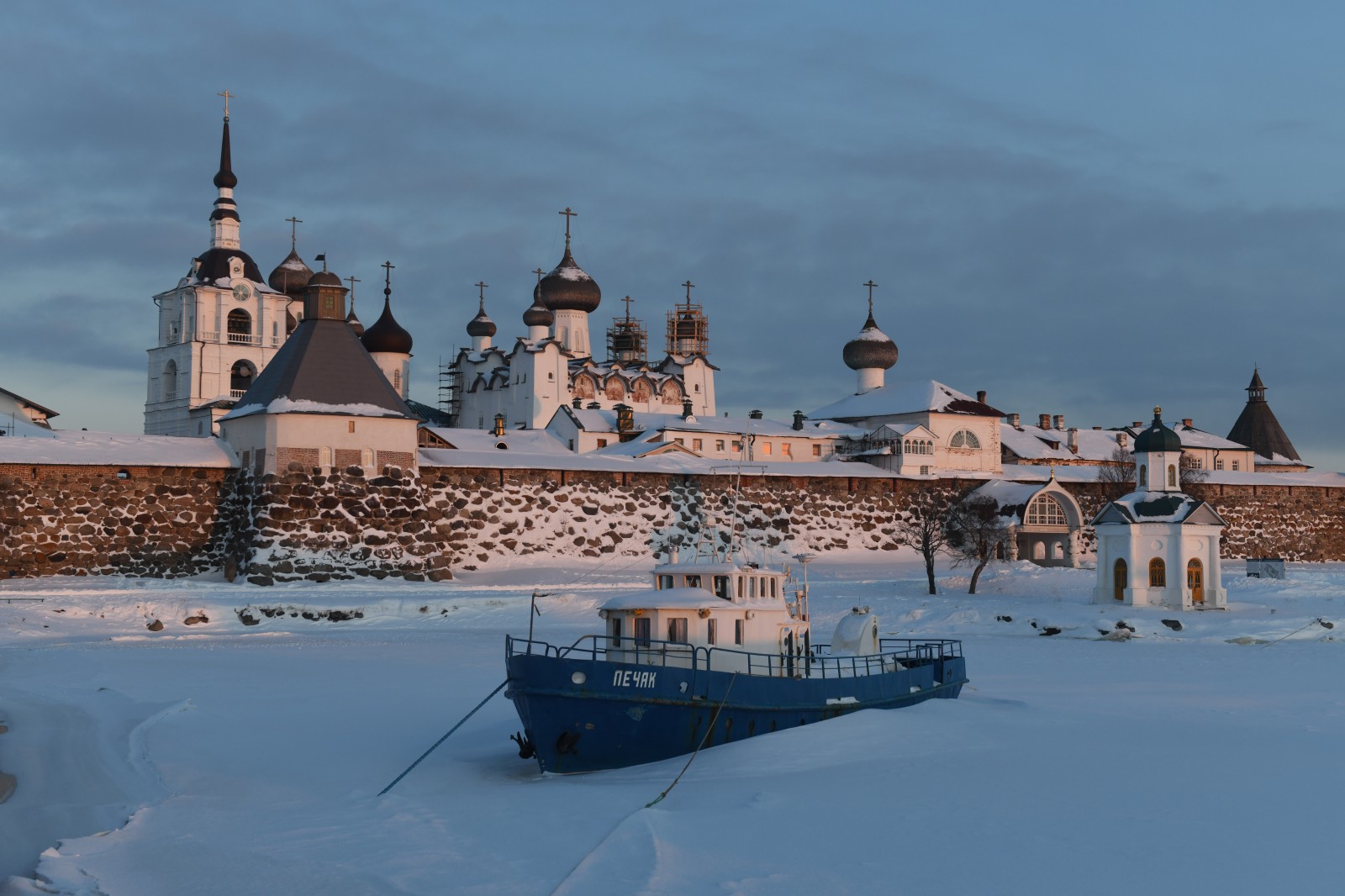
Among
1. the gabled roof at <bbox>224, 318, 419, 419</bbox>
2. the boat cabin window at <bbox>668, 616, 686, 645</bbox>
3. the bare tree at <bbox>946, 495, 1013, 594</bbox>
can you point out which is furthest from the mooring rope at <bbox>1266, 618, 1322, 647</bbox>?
the gabled roof at <bbox>224, 318, 419, 419</bbox>

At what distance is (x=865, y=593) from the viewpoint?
125ft

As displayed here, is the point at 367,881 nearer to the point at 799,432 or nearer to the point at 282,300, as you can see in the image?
the point at 799,432

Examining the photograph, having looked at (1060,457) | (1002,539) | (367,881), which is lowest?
(367,881)

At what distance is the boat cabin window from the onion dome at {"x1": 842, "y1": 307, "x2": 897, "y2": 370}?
5038 cm

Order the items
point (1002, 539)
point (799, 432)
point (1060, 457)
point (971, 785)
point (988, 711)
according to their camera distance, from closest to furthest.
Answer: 1. point (971, 785)
2. point (988, 711)
3. point (1002, 539)
4. point (799, 432)
5. point (1060, 457)

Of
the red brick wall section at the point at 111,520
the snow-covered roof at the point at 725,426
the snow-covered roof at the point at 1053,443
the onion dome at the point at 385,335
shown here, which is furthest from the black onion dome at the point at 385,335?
the red brick wall section at the point at 111,520

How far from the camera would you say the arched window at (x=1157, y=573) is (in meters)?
35.7

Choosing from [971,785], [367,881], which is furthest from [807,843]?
[367,881]

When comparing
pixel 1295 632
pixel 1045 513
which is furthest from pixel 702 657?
pixel 1045 513

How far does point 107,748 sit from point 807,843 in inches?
354

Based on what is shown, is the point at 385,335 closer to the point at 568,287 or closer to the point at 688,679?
the point at 568,287

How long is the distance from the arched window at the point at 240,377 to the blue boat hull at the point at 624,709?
6352 centimetres

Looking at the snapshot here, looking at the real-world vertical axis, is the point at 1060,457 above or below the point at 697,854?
above

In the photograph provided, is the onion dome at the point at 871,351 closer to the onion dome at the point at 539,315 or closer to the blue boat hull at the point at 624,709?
Result: the onion dome at the point at 539,315
